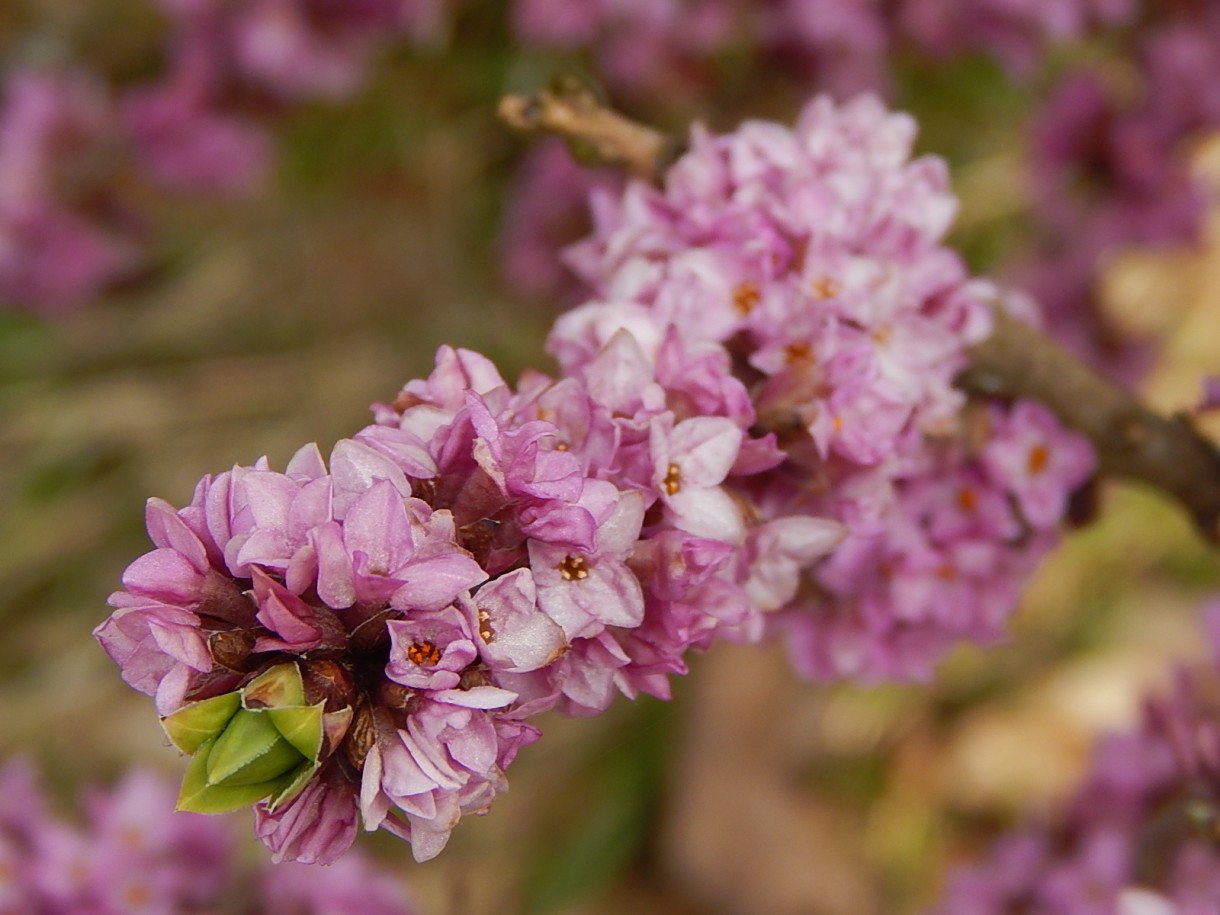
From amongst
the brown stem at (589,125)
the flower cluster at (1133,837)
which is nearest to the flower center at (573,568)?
the brown stem at (589,125)

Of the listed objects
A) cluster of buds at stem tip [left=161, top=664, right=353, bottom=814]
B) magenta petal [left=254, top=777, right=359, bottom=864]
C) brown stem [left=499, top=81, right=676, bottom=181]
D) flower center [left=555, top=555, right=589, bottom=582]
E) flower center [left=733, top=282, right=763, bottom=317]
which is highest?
brown stem [left=499, top=81, right=676, bottom=181]

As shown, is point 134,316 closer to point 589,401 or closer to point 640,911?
point 640,911

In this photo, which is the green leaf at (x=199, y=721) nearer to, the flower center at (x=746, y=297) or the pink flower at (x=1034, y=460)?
the flower center at (x=746, y=297)

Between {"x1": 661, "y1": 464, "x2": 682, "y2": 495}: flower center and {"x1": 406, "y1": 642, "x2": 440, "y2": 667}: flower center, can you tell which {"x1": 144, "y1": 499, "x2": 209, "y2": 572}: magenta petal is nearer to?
{"x1": 406, "y1": 642, "x2": 440, "y2": 667}: flower center

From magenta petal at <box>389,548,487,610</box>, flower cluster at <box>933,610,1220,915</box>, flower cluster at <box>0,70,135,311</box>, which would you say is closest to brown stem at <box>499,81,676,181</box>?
magenta petal at <box>389,548,487,610</box>

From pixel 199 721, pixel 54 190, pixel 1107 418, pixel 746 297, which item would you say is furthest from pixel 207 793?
pixel 54 190

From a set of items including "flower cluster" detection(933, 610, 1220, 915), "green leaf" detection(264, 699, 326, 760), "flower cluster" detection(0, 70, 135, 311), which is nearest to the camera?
"green leaf" detection(264, 699, 326, 760)

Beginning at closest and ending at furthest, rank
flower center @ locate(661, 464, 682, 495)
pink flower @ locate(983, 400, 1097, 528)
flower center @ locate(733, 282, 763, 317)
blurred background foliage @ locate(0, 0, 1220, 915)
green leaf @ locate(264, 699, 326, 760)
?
1. green leaf @ locate(264, 699, 326, 760)
2. flower center @ locate(661, 464, 682, 495)
3. flower center @ locate(733, 282, 763, 317)
4. pink flower @ locate(983, 400, 1097, 528)
5. blurred background foliage @ locate(0, 0, 1220, 915)
